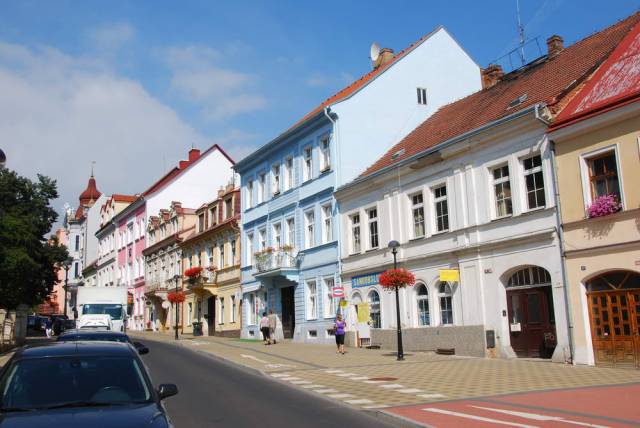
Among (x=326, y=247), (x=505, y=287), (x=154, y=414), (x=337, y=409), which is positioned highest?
(x=326, y=247)

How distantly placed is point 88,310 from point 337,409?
2423 centimetres

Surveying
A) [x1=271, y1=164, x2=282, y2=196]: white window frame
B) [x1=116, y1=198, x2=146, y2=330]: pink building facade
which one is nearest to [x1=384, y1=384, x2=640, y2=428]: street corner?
[x1=271, y1=164, x2=282, y2=196]: white window frame

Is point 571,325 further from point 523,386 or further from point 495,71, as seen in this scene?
point 495,71

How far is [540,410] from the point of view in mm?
11164

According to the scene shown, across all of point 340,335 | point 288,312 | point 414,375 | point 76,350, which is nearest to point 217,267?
point 288,312

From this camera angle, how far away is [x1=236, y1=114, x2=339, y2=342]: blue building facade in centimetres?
3197

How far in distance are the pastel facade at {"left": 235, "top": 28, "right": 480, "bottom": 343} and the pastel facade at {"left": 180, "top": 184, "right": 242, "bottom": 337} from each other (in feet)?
13.2

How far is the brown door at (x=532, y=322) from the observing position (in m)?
20.4

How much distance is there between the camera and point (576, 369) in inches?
686

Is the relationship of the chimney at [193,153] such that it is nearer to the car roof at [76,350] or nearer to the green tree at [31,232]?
the green tree at [31,232]

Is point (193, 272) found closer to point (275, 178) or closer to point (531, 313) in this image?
point (275, 178)

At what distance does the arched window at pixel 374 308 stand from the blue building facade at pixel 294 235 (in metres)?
2.95

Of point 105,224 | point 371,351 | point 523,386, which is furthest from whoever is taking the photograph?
point 105,224

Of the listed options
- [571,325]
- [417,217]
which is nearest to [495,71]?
[417,217]
